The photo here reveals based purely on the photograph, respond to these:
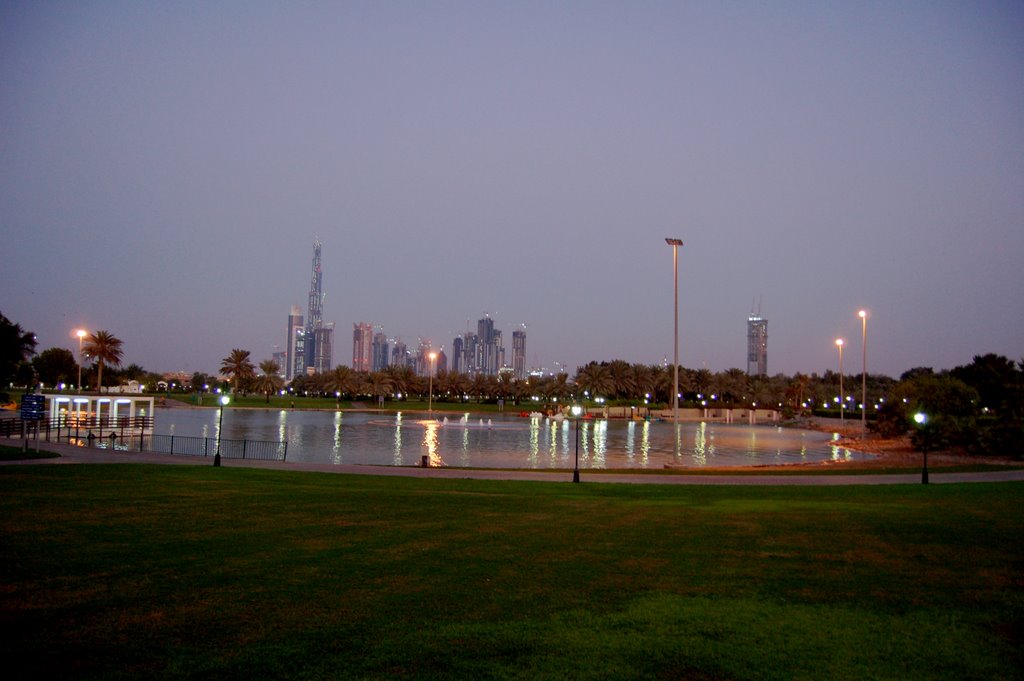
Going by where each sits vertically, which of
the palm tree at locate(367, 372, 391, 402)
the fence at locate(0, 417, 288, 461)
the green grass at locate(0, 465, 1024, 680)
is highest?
the palm tree at locate(367, 372, 391, 402)

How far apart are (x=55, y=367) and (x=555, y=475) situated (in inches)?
4510

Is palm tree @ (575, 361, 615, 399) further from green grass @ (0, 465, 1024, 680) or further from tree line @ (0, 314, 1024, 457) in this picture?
green grass @ (0, 465, 1024, 680)

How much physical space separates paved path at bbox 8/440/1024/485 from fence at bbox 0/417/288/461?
6.25 m

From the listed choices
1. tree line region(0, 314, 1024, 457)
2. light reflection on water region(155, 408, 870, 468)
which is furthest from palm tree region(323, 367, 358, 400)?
light reflection on water region(155, 408, 870, 468)

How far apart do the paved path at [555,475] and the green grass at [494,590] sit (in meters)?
9.22

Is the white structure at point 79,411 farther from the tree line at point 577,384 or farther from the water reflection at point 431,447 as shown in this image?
the tree line at point 577,384

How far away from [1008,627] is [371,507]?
11.6m

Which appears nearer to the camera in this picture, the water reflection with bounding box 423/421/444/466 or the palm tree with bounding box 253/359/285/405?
the water reflection with bounding box 423/421/444/466

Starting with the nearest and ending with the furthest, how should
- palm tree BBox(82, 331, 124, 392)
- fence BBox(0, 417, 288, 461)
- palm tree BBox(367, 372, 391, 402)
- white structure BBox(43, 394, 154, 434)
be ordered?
fence BBox(0, 417, 288, 461)
white structure BBox(43, 394, 154, 434)
palm tree BBox(82, 331, 124, 392)
palm tree BBox(367, 372, 391, 402)

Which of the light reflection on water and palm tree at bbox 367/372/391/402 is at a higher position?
palm tree at bbox 367/372/391/402

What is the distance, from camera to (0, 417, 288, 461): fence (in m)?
38.9

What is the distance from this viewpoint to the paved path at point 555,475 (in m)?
25.8

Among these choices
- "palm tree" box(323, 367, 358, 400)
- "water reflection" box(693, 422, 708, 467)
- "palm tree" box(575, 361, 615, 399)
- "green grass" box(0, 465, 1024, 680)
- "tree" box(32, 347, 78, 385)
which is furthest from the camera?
"palm tree" box(323, 367, 358, 400)

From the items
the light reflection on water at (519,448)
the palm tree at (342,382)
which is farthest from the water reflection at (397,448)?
the palm tree at (342,382)
